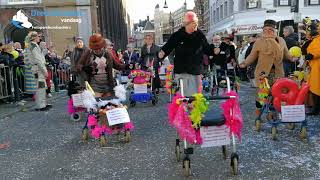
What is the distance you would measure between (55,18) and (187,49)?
2041 centimetres

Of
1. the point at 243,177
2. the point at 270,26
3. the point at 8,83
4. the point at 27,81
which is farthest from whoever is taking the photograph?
the point at 8,83

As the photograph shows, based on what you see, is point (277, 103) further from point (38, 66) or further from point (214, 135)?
point (38, 66)

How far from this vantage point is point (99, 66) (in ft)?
23.2

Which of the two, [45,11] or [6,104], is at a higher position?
[45,11]

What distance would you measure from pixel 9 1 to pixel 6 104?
614 inches

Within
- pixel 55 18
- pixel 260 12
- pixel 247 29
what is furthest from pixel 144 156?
pixel 260 12

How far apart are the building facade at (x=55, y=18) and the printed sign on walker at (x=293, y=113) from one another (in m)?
20.1

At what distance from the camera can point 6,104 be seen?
11.8m

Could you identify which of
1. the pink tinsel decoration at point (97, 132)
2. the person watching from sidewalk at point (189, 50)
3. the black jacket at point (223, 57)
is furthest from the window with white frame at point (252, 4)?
the pink tinsel decoration at point (97, 132)

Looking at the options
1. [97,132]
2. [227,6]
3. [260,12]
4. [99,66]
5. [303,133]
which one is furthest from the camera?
[227,6]

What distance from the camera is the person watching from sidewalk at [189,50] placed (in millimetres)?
5996

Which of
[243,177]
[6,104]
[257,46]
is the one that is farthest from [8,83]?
[243,177]

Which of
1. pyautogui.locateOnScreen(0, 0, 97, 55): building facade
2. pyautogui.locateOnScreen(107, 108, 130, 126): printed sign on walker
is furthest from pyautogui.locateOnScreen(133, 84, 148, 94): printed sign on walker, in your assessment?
pyautogui.locateOnScreen(0, 0, 97, 55): building facade

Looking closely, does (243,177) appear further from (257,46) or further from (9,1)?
(9,1)
